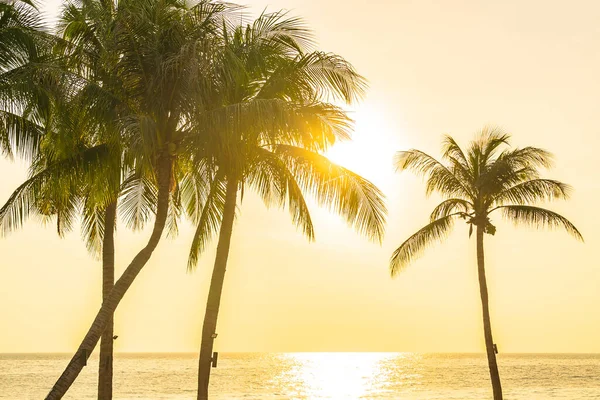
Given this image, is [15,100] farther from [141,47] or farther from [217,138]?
[217,138]

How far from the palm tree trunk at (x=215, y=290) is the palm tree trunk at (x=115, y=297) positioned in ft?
6.23

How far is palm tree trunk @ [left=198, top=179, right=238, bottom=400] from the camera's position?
16969 millimetres

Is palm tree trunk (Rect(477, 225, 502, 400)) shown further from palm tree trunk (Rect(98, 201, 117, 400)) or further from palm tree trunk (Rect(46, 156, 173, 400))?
palm tree trunk (Rect(46, 156, 173, 400))

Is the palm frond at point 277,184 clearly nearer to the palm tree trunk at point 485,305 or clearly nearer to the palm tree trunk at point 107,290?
the palm tree trunk at point 107,290

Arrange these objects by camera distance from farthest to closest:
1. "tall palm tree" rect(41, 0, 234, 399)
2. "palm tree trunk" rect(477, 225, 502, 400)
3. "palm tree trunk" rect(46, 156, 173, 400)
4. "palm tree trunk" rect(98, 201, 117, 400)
A: "palm tree trunk" rect(477, 225, 502, 400), "palm tree trunk" rect(98, 201, 117, 400), "tall palm tree" rect(41, 0, 234, 399), "palm tree trunk" rect(46, 156, 173, 400)

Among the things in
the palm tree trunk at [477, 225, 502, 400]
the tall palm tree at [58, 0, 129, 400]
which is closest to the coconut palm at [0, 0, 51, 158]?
the tall palm tree at [58, 0, 129, 400]

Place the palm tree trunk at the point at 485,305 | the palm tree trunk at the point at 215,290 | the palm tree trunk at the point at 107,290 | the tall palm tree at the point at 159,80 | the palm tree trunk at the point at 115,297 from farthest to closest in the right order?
1. the palm tree trunk at the point at 485,305
2. the palm tree trunk at the point at 107,290
3. the palm tree trunk at the point at 215,290
4. the tall palm tree at the point at 159,80
5. the palm tree trunk at the point at 115,297

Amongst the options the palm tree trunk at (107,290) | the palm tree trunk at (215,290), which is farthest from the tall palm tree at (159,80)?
the palm tree trunk at (107,290)

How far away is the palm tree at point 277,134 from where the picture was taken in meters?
15.5

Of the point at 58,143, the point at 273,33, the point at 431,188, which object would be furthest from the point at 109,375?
the point at 431,188

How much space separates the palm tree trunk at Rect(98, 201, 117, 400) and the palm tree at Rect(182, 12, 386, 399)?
306 centimetres

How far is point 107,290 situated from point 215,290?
337cm

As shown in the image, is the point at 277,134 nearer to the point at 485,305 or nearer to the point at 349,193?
the point at 349,193

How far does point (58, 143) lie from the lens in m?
16.0
